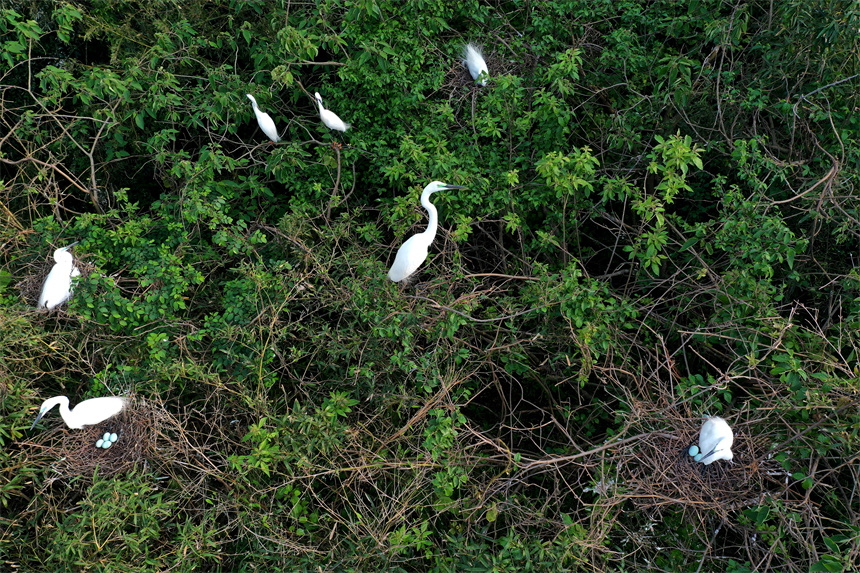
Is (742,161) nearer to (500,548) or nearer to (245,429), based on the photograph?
Result: (500,548)

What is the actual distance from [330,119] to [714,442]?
2.64 metres

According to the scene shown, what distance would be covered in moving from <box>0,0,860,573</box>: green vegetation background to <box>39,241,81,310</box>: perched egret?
8 cm

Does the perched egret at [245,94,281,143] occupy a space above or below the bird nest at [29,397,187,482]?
above

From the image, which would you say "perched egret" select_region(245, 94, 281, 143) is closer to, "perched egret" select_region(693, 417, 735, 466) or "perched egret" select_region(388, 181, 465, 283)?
"perched egret" select_region(388, 181, 465, 283)

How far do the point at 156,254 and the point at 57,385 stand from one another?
83 cm

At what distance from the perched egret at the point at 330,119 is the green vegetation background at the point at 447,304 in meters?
0.11

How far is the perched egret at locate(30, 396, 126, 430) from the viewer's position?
3070mm

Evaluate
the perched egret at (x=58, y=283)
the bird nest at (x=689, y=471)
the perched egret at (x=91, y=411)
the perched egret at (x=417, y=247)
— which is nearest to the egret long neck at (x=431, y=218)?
the perched egret at (x=417, y=247)

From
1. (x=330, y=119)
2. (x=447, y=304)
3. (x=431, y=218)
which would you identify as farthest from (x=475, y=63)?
(x=447, y=304)

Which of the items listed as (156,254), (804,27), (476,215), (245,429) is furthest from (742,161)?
(156,254)

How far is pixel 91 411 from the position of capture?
3070mm

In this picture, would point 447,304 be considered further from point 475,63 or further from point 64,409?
point 64,409

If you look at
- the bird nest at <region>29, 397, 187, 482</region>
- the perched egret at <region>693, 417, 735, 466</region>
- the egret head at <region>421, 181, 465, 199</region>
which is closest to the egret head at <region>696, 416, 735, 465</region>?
the perched egret at <region>693, 417, 735, 466</region>

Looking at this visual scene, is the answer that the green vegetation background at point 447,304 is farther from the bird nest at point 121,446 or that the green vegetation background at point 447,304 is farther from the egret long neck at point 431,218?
the egret long neck at point 431,218
